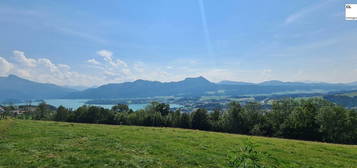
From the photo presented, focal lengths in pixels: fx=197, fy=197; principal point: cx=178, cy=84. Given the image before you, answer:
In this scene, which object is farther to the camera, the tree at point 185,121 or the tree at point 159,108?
the tree at point 159,108

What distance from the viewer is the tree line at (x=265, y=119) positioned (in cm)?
4316

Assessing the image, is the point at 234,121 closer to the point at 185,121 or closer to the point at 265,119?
the point at 265,119

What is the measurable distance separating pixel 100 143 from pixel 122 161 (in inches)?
214

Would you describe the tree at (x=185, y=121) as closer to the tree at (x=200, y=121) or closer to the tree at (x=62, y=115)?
the tree at (x=200, y=121)

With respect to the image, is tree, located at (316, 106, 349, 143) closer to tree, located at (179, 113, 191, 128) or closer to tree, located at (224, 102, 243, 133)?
tree, located at (224, 102, 243, 133)

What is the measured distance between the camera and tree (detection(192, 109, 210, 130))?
60.2m

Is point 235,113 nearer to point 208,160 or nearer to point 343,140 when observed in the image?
point 343,140

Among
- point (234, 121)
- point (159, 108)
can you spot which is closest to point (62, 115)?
point (159, 108)

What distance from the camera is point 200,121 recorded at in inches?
2381

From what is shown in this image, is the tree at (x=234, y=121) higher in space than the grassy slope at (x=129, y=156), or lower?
lower

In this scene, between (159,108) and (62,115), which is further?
(159,108)

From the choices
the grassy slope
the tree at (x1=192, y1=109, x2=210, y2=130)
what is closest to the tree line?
the tree at (x1=192, y1=109, x2=210, y2=130)

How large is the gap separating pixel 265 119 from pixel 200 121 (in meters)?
18.3

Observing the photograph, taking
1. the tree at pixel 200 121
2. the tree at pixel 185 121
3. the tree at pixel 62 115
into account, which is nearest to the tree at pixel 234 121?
the tree at pixel 200 121
